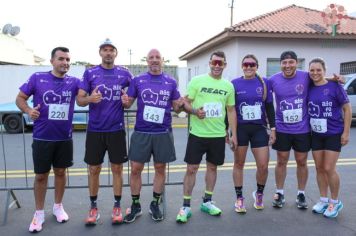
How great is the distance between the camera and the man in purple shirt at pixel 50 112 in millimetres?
4074

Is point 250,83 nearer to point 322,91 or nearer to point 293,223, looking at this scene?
point 322,91

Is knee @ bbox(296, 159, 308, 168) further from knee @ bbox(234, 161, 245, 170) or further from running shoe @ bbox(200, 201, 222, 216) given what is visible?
running shoe @ bbox(200, 201, 222, 216)

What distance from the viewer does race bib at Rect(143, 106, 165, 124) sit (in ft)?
13.8

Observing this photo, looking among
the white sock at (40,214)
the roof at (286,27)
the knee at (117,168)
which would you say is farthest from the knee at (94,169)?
the roof at (286,27)

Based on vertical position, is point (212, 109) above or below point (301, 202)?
above

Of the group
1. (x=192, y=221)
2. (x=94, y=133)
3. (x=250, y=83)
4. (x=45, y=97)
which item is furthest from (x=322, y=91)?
(x=45, y=97)

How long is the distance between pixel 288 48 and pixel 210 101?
43.8ft

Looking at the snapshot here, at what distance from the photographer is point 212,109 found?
4.38m

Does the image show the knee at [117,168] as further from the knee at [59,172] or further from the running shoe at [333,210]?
the running shoe at [333,210]

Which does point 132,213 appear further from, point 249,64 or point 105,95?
point 249,64

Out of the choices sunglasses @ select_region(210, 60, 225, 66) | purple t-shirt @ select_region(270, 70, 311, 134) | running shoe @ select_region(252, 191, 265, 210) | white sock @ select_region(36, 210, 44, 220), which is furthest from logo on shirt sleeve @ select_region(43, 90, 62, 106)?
running shoe @ select_region(252, 191, 265, 210)

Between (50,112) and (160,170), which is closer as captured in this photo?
(50,112)

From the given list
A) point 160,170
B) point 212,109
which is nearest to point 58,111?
point 160,170

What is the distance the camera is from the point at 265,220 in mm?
4465
